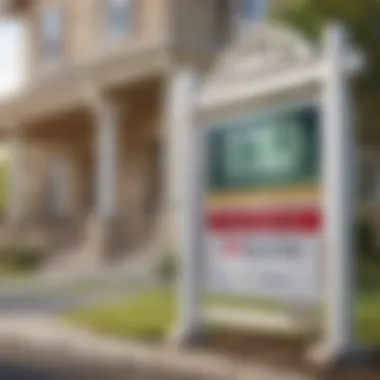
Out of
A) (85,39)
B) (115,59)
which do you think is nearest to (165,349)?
(115,59)

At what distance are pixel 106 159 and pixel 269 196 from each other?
5571 mm

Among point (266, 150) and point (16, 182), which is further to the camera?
point (16, 182)

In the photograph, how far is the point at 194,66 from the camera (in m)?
10.5

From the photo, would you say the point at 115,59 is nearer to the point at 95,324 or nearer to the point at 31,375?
the point at 95,324

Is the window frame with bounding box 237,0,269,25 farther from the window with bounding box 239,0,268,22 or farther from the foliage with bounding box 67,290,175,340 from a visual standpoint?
the foliage with bounding box 67,290,175,340

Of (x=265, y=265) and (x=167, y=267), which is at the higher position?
(x=167, y=267)

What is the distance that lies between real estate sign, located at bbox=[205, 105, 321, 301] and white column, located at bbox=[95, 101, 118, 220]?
13.6ft

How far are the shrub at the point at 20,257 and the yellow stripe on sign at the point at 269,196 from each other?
3.49 m

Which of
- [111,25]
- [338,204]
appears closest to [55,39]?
[111,25]

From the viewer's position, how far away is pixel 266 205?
18.1ft

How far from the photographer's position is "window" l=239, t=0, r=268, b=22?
28.6 feet

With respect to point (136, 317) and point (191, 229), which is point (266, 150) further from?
point (136, 317)

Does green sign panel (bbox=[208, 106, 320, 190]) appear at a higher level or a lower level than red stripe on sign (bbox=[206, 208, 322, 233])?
higher

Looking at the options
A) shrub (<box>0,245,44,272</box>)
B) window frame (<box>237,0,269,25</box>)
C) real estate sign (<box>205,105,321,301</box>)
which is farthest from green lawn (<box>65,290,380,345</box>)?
window frame (<box>237,0,269,25</box>)
